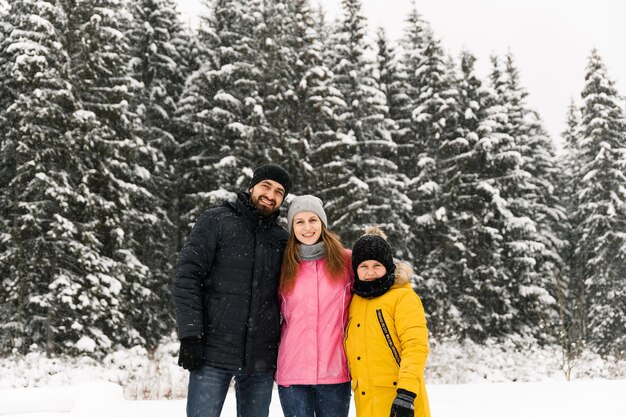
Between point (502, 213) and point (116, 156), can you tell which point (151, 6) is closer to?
point (116, 156)

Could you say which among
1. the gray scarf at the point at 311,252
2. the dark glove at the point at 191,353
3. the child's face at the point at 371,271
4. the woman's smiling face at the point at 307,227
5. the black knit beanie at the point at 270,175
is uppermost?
the black knit beanie at the point at 270,175

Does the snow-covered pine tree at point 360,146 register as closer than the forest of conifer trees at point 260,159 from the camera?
No

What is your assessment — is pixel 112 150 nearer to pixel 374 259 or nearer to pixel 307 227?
pixel 307 227

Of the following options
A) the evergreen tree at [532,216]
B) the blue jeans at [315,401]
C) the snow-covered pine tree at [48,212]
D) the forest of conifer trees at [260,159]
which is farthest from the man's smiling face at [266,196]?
the evergreen tree at [532,216]

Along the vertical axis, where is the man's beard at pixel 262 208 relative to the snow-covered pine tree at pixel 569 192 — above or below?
below

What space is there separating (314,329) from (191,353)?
0.81m

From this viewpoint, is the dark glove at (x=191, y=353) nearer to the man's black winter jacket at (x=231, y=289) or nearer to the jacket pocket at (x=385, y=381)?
the man's black winter jacket at (x=231, y=289)

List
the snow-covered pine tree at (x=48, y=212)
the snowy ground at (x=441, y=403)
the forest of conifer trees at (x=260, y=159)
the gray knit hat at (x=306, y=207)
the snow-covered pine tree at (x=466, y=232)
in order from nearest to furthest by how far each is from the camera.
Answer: the gray knit hat at (x=306, y=207)
the snowy ground at (x=441, y=403)
the snow-covered pine tree at (x=48, y=212)
the forest of conifer trees at (x=260, y=159)
the snow-covered pine tree at (x=466, y=232)

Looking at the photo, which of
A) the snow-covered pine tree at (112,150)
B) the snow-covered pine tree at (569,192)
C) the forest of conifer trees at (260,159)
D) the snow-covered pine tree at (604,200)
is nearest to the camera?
the forest of conifer trees at (260,159)

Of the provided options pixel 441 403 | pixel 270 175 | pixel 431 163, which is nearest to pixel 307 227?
pixel 270 175

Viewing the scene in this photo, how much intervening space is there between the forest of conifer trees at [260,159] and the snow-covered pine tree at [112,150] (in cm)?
7

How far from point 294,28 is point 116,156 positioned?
870 cm

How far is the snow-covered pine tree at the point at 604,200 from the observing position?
23391mm

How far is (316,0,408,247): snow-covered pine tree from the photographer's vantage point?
1870 cm
